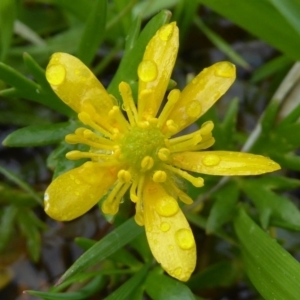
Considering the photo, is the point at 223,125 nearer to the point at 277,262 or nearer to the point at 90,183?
the point at 277,262

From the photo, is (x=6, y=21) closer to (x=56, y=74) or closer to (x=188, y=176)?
(x=56, y=74)

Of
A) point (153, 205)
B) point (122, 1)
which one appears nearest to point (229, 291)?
point (153, 205)

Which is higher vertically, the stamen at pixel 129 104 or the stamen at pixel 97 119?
the stamen at pixel 129 104

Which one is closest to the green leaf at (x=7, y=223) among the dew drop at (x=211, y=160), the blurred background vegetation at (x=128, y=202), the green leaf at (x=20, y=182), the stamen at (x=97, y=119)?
the blurred background vegetation at (x=128, y=202)

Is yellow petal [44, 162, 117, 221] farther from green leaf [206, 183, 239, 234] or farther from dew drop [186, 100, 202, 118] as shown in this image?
green leaf [206, 183, 239, 234]

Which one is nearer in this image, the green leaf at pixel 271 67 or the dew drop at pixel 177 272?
the dew drop at pixel 177 272

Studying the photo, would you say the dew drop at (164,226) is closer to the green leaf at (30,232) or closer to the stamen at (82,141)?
the stamen at (82,141)

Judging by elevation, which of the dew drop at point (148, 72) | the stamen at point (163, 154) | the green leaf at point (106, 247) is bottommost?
the green leaf at point (106, 247)

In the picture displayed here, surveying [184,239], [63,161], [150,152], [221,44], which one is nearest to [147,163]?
[150,152]
